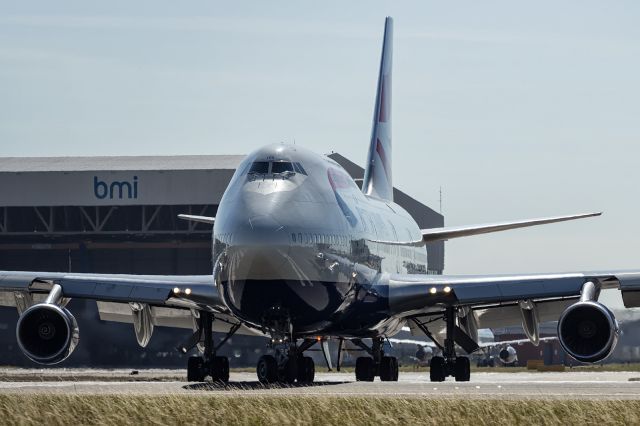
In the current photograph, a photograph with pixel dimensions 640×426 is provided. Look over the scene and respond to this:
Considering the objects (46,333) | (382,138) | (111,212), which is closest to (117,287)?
(46,333)

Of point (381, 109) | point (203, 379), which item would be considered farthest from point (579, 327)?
point (381, 109)

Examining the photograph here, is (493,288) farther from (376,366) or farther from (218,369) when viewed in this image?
(376,366)

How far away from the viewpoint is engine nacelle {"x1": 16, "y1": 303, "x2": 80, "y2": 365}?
31156 mm

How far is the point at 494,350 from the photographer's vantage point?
98875 mm

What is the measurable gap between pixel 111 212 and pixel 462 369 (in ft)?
121

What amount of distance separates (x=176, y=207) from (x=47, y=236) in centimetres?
666

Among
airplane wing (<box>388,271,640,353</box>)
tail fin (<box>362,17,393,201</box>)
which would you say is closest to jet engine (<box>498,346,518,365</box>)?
tail fin (<box>362,17,393,201</box>)

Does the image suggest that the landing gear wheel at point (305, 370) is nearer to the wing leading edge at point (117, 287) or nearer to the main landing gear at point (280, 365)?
the main landing gear at point (280, 365)

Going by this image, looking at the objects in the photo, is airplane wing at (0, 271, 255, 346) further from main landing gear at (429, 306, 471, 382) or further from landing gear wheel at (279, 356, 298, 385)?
main landing gear at (429, 306, 471, 382)

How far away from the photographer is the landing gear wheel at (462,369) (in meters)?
34.9

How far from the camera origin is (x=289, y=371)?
3206cm

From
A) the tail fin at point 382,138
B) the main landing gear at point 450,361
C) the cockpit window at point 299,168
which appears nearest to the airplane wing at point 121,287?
the cockpit window at point 299,168

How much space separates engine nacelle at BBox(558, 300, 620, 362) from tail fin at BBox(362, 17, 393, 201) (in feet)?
52.7

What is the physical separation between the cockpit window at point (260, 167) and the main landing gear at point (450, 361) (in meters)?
6.64
